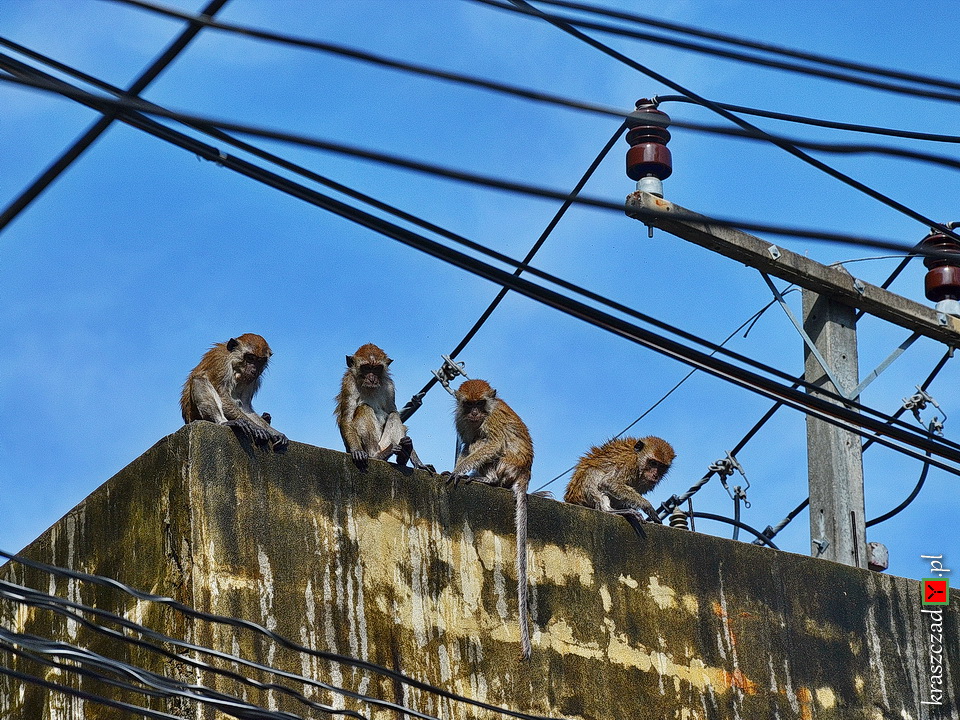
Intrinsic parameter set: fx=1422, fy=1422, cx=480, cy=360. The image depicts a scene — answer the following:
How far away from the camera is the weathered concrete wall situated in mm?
7035

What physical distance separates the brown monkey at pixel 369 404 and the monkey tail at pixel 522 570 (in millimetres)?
1411

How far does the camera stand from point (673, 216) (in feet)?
13.9

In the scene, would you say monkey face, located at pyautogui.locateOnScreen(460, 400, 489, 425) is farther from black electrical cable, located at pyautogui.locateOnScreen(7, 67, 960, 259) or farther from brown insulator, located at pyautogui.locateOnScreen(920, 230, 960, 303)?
black electrical cable, located at pyautogui.locateOnScreen(7, 67, 960, 259)

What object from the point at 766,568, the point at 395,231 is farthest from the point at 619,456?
the point at 395,231

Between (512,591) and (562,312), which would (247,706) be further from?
(512,591)

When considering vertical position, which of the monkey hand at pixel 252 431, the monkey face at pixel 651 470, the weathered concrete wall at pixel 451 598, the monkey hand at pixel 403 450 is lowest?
the weathered concrete wall at pixel 451 598

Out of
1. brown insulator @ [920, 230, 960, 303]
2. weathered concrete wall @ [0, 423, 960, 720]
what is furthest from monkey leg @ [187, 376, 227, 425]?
brown insulator @ [920, 230, 960, 303]

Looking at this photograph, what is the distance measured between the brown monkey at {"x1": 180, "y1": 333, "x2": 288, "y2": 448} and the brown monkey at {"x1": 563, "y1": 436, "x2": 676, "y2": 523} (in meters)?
2.64

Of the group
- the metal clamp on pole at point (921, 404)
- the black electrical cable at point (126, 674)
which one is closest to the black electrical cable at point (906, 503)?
the metal clamp on pole at point (921, 404)

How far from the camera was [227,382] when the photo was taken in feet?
31.5

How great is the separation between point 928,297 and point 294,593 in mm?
5673

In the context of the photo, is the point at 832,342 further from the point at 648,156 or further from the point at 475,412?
the point at 475,412

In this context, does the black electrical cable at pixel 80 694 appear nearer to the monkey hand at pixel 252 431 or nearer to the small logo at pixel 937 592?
the monkey hand at pixel 252 431

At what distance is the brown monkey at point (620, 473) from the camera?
35.1ft
